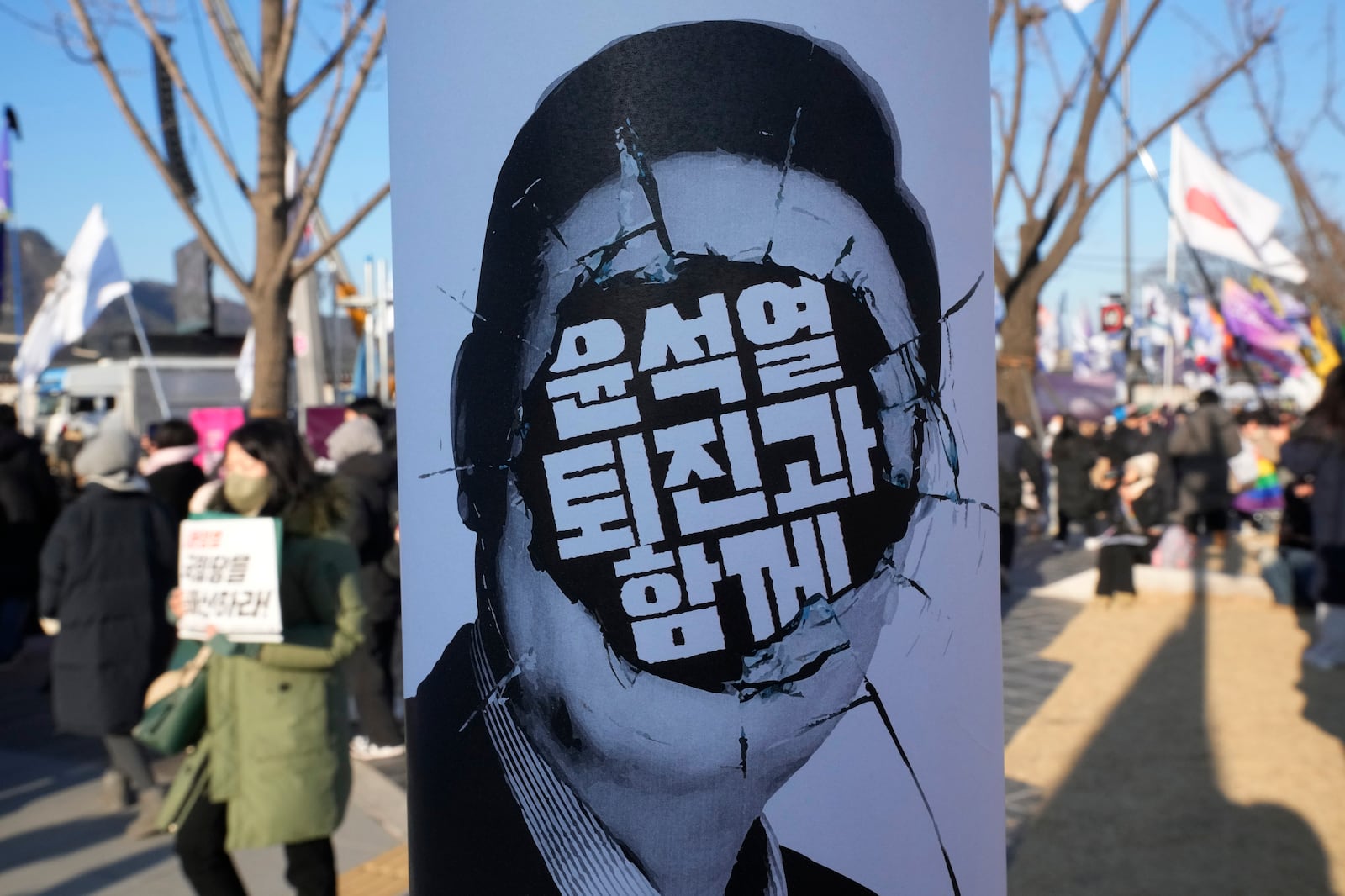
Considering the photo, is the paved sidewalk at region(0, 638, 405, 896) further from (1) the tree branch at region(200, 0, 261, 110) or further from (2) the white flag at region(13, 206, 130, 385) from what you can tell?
(2) the white flag at region(13, 206, 130, 385)

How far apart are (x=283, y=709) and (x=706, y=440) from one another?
8.19 ft

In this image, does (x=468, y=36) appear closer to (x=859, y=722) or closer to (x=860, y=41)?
(x=860, y=41)

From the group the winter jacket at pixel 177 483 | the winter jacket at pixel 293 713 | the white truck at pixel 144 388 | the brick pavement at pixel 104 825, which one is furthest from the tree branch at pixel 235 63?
the white truck at pixel 144 388

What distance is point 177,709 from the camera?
11.6 feet

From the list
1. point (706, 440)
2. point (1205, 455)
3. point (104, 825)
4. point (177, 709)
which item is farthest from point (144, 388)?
point (706, 440)

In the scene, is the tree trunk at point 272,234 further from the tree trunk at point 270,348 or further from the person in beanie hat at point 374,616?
the person in beanie hat at point 374,616

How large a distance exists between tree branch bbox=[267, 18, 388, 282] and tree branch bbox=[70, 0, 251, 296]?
45 centimetres

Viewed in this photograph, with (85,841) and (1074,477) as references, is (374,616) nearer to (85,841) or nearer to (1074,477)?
(85,841)

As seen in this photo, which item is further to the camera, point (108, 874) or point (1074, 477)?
point (1074, 477)

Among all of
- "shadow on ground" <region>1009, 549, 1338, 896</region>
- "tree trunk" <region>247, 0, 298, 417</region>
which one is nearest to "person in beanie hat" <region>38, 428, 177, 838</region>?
"tree trunk" <region>247, 0, 298, 417</region>

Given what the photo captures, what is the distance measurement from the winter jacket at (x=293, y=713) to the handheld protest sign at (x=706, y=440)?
2000 mm

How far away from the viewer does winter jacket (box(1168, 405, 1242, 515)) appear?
12242 mm

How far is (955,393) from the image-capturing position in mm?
1658

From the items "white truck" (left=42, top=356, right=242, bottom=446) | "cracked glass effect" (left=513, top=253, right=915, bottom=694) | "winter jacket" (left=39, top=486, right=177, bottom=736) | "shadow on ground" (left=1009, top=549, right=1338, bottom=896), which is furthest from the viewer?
"white truck" (left=42, top=356, right=242, bottom=446)
